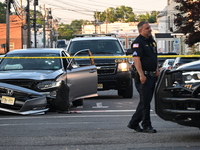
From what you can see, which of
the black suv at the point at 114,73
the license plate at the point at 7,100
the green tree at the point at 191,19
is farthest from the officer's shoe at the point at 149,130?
the green tree at the point at 191,19

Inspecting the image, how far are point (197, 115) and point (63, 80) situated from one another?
20.9 feet

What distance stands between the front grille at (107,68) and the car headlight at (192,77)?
33.5ft

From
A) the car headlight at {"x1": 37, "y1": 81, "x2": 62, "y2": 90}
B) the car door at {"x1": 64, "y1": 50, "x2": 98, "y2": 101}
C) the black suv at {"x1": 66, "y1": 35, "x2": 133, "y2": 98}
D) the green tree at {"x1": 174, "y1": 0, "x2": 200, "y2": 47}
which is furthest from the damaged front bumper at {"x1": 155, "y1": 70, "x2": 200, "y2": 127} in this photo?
the green tree at {"x1": 174, "y1": 0, "x2": 200, "y2": 47}

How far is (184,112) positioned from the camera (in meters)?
8.27

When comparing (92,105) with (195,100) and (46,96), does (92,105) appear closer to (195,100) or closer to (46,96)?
(46,96)

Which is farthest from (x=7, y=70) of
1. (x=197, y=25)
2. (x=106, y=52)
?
(x=197, y=25)

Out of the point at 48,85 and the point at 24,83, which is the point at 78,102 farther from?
the point at 24,83

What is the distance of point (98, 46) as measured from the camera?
20.0 m

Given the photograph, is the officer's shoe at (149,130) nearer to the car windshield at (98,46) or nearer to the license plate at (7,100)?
the license plate at (7,100)

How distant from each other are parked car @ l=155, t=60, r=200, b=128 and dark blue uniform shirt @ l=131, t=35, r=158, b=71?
2.81ft

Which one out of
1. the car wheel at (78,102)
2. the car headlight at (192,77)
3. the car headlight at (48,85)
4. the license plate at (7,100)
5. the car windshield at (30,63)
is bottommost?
the car wheel at (78,102)

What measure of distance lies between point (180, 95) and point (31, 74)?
20.1 feet

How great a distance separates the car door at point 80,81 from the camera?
14.8 m

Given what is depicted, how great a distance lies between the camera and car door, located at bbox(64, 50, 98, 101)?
48.5 ft
